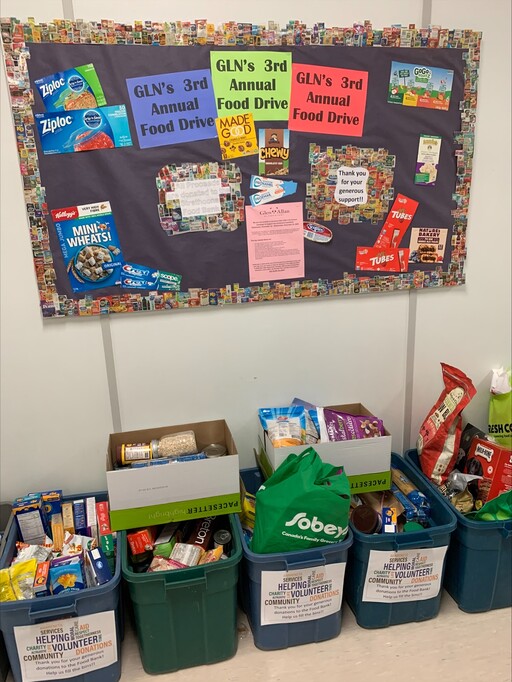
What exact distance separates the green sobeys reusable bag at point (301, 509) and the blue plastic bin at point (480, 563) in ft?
1.46

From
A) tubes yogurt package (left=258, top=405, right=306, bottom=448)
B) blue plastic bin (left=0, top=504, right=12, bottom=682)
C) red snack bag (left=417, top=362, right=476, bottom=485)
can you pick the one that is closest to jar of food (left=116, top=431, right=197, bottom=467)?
tubes yogurt package (left=258, top=405, right=306, bottom=448)

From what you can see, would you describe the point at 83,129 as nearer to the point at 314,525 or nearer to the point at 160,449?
the point at 160,449

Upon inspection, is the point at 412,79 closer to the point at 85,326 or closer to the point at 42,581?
the point at 85,326

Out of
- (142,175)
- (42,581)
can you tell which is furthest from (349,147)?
(42,581)

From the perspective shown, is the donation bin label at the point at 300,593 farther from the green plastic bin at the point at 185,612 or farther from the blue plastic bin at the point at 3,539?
the blue plastic bin at the point at 3,539

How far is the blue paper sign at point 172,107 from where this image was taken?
1659 millimetres

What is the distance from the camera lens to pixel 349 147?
1834 millimetres

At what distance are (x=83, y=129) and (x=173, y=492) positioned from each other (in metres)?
1.16

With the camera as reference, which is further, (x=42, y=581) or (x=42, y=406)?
(x=42, y=406)

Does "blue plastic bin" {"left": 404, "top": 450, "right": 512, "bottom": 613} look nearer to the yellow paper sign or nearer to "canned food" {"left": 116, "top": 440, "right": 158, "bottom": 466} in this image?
"canned food" {"left": 116, "top": 440, "right": 158, "bottom": 466}

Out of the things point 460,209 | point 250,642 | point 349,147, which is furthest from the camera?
point 460,209

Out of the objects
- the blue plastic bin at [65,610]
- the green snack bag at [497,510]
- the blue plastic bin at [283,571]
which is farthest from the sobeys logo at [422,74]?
the blue plastic bin at [65,610]

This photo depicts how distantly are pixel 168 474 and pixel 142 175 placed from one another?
0.96 meters

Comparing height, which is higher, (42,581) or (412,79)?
(412,79)
